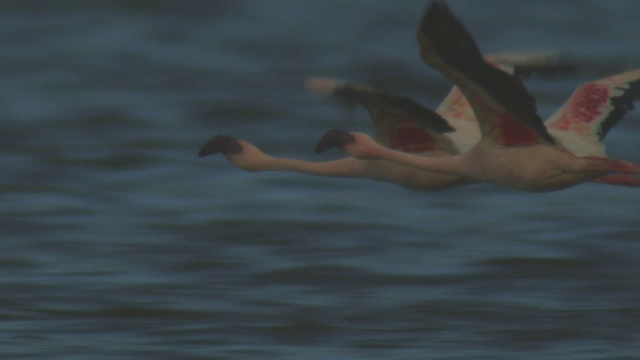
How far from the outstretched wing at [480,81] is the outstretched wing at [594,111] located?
2.52 ft

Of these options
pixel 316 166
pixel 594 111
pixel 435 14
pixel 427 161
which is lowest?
pixel 427 161

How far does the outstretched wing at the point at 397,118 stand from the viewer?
14.9 m

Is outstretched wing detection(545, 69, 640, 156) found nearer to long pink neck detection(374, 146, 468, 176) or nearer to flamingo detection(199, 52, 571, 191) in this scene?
flamingo detection(199, 52, 571, 191)

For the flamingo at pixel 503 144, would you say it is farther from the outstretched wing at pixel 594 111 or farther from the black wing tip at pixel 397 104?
the black wing tip at pixel 397 104

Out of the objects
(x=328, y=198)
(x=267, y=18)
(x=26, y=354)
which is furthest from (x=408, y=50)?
(x=26, y=354)

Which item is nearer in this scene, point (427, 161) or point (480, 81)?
point (480, 81)

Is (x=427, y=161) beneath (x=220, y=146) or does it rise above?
beneath

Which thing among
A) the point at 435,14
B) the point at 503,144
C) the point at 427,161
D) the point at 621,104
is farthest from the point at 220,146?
the point at 435,14

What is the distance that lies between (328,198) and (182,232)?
1.89 meters

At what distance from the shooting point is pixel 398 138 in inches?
608

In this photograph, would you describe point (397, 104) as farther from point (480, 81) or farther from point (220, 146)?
point (480, 81)

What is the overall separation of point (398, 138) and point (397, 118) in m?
0.14

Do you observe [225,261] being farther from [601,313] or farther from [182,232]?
[601,313]

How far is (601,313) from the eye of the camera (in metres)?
17.2
